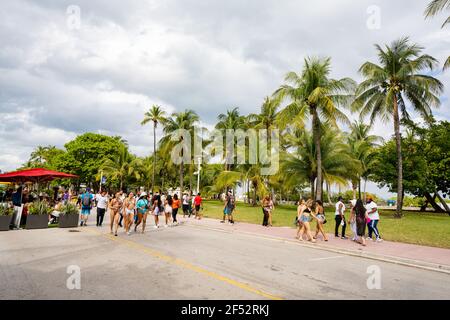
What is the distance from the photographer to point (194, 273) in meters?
6.34

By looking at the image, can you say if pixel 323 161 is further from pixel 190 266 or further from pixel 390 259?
pixel 190 266

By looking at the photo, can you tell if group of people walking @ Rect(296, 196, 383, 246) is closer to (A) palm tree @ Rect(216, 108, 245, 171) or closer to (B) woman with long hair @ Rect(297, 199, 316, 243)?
(B) woman with long hair @ Rect(297, 199, 316, 243)

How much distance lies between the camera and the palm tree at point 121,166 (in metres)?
52.3

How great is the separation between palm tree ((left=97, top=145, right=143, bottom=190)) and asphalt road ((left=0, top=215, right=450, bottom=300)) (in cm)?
4405

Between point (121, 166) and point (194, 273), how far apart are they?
51491mm

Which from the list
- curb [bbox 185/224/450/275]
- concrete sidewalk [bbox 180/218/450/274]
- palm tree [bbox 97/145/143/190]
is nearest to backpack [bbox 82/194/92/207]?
concrete sidewalk [bbox 180/218/450/274]

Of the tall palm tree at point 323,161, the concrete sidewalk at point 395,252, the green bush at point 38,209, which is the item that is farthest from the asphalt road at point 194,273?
the tall palm tree at point 323,161

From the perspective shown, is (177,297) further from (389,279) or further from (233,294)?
(389,279)

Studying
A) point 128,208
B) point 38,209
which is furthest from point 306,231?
point 38,209

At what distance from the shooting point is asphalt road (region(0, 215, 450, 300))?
5164mm

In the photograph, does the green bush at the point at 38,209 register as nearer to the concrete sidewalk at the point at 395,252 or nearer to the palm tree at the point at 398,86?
the concrete sidewalk at the point at 395,252

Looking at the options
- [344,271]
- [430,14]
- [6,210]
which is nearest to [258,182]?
[430,14]

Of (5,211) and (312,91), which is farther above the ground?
(312,91)
